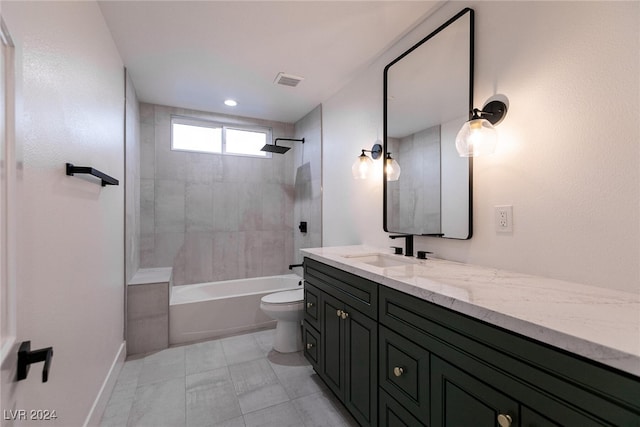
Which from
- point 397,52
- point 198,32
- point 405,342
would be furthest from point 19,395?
point 397,52

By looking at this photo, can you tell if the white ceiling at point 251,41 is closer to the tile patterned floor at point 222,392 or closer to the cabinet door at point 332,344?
the cabinet door at point 332,344

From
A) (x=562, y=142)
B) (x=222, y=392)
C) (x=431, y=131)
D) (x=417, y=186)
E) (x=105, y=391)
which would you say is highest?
(x=431, y=131)

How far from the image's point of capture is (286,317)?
8.18 ft

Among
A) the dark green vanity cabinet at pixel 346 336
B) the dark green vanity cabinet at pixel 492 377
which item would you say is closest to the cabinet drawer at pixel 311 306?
the dark green vanity cabinet at pixel 346 336

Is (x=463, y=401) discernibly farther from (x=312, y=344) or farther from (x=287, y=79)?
(x=287, y=79)

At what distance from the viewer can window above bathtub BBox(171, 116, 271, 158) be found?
137 inches

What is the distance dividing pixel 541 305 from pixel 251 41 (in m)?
2.28

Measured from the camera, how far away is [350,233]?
2.69m

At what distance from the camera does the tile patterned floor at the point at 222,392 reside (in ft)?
5.60

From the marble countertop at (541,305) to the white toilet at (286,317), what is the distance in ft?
3.90

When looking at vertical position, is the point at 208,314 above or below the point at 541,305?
below

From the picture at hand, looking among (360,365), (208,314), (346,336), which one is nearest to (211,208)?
(208,314)

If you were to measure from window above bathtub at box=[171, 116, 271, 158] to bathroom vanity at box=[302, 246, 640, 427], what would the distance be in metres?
2.63

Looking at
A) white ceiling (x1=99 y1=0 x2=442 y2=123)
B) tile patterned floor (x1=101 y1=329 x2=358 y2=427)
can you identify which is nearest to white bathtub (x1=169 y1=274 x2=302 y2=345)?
tile patterned floor (x1=101 y1=329 x2=358 y2=427)
